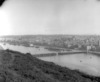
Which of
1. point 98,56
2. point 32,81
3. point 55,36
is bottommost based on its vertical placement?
point 98,56

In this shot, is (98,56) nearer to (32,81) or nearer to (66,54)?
(66,54)

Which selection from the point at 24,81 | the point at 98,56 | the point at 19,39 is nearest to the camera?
the point at 24,81

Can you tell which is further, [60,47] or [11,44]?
[60,47]

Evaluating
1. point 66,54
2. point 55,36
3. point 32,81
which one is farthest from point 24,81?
point 66,54

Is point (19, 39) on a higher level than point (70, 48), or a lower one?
higher

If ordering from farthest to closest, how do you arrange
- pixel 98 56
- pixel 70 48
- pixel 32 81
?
pixel 70 48, pixel 98 56, pixel 32 81

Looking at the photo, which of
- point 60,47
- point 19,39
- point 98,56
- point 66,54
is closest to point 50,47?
point 60,47

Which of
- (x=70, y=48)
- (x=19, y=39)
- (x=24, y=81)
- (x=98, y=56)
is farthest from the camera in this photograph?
(x=70, y=48)

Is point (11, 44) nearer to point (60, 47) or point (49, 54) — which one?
point (49, 54)

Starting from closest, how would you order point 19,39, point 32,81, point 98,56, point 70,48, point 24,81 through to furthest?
point 24,81
point 32,81
point 98,56
point 19,39
point 70,48
